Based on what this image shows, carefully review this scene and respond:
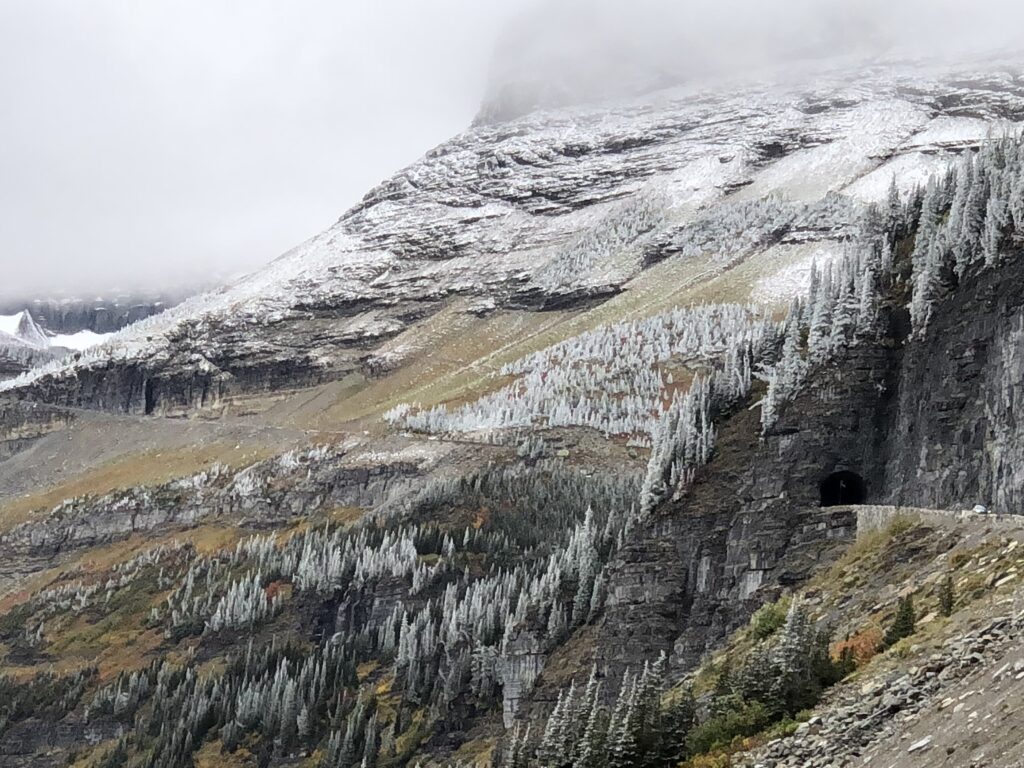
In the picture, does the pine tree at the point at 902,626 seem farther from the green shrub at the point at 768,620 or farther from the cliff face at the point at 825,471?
the cliff face at the point at 825,471

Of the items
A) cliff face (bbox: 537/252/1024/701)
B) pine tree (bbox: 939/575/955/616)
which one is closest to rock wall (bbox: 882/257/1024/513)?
cliff face (bbox: 537/252/1024/701)

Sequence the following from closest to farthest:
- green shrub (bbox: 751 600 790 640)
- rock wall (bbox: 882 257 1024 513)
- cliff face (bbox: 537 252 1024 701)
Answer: green shrub (bbox: 751 600 790 640), rock wall (bbox: 882 257 1024 513), cliff face (bbox: 537 252 1024 701)

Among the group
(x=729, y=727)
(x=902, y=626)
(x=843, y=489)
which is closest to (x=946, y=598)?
(x=902, y=626)

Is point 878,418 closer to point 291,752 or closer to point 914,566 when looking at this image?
point 914,566

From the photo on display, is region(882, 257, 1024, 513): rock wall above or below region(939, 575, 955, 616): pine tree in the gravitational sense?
above

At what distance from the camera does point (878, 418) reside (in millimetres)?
44812

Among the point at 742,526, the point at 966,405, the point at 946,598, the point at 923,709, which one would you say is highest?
the point at 966,405

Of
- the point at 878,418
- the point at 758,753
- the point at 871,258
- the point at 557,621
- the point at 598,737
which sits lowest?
the point at 557,621

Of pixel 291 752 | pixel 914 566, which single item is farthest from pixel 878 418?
pixel 291 752

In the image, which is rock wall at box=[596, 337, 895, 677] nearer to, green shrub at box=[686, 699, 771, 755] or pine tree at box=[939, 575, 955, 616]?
pine tree at box=[939, 575, 955, 616]

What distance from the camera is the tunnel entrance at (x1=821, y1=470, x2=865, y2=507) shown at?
4475 centimetres

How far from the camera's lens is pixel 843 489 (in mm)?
45562

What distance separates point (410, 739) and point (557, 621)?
153 ft

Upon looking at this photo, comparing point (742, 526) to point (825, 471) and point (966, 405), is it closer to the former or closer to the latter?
point (825, 471)
